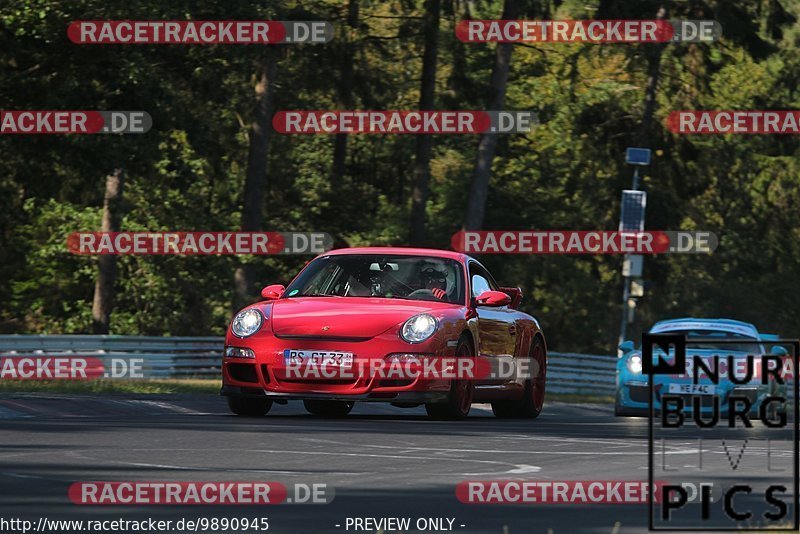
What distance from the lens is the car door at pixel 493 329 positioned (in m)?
16.8

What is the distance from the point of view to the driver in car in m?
16.5

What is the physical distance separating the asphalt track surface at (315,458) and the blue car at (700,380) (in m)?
2.39

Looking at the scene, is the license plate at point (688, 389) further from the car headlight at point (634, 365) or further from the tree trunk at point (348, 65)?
the tree trunk at point (348, 65)

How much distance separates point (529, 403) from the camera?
18516 mm

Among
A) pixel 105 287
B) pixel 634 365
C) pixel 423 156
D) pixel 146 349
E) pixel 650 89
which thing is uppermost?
pixel 650 89

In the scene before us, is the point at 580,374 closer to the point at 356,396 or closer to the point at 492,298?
the point at 492,298

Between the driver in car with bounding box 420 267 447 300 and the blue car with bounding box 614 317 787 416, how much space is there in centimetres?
402

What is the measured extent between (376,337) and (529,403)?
12.1ft

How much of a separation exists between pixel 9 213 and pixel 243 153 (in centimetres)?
1826

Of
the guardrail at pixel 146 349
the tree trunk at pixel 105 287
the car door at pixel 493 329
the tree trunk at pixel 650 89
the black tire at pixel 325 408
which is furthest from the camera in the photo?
the tree trunk at pixel 650 89

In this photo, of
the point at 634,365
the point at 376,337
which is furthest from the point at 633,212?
the point at 376,337

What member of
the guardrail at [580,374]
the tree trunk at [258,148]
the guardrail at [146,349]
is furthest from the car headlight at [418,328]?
the tree trunk at [258,148]

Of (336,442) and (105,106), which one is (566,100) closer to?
(105,106)

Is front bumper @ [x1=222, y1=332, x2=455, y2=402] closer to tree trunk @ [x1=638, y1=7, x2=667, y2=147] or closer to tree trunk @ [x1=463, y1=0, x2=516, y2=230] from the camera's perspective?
tree trunk @ [x1=463, y1=0, x2=516, y2=230]
